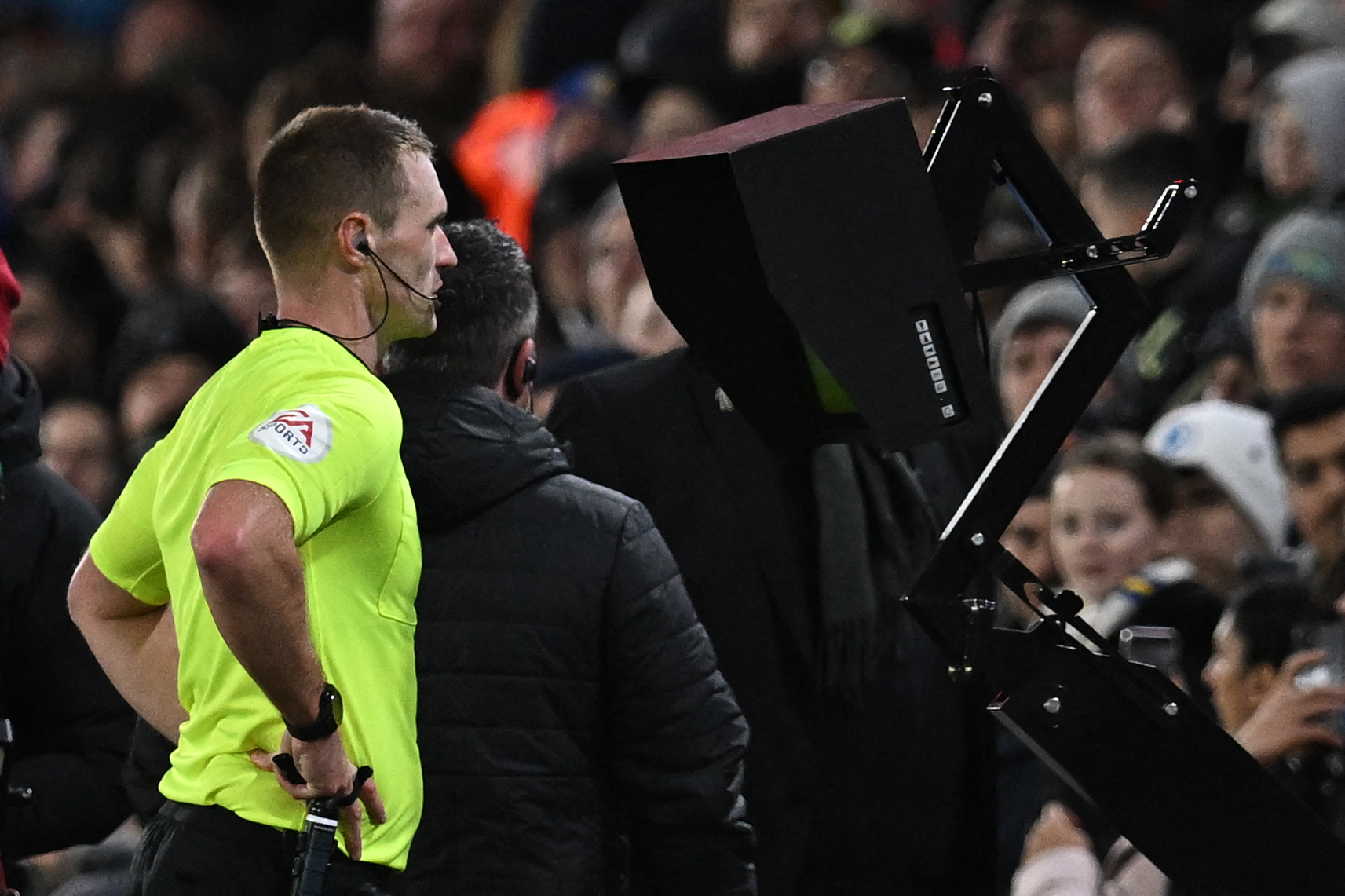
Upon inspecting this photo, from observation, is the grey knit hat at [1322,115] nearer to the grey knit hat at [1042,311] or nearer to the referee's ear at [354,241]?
the grey knit hat at [1042,311]

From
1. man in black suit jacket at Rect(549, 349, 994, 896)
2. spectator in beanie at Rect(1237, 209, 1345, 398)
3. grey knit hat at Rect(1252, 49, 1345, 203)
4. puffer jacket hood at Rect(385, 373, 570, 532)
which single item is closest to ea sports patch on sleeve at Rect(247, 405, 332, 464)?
puffer jacket hood at Rect(385, 373, 570, 532)

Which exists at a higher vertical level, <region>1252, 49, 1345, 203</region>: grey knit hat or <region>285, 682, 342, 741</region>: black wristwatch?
<region>1252, 49, 1345, 203</region>: grey knit hat

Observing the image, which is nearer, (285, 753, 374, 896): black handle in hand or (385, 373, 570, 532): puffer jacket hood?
(285, 753, 374, 896): black handle in hand

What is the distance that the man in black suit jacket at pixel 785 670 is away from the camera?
13.5 ft

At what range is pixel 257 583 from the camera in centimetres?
284

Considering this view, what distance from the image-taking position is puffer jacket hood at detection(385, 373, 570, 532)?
3477 millimetres

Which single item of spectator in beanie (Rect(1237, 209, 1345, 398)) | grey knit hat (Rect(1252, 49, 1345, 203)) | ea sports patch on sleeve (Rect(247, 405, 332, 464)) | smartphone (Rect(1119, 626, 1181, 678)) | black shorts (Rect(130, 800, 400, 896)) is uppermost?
grey knit hat (Rect(1252, 49, 1345, 203))

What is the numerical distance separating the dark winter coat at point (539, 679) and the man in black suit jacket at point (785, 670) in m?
0.57

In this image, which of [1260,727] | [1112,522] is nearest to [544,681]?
[1260,727]

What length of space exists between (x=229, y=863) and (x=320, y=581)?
1.26 ft

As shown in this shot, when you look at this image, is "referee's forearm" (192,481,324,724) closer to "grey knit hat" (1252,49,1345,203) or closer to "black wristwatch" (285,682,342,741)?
"black wristwatch" (285,682,342,741)

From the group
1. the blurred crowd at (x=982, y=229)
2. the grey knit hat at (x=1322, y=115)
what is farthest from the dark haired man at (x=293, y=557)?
the grey knit hat at (x=1322, y=115)

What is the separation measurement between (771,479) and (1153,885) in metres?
1.07

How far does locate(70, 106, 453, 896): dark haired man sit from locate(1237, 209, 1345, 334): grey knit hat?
136 inches
